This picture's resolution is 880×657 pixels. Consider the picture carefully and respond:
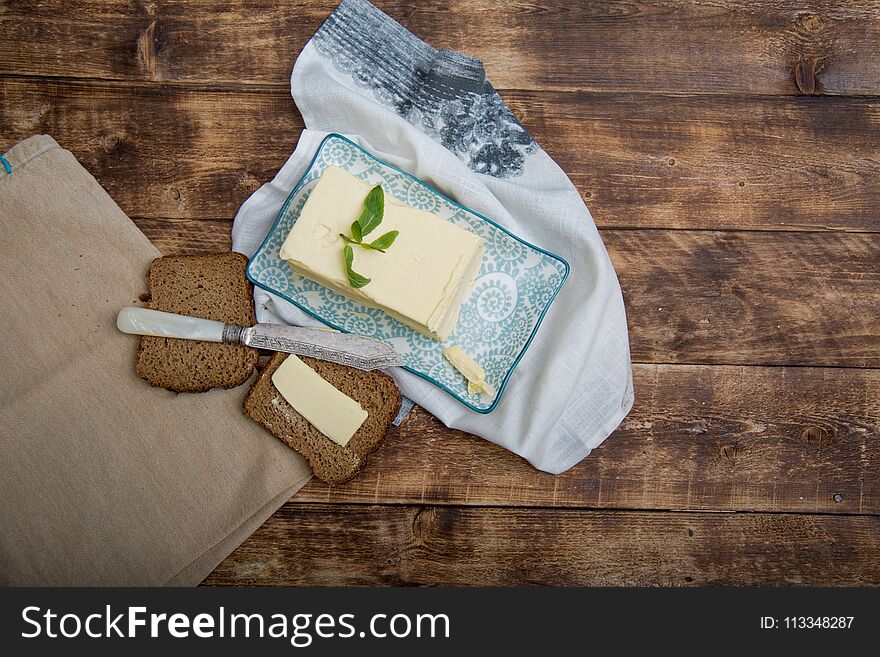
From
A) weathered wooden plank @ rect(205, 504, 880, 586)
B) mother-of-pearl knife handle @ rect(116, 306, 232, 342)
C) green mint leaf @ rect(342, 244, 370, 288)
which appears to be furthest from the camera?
weathered wooden plank @ rect(205, 504, 880, 586)

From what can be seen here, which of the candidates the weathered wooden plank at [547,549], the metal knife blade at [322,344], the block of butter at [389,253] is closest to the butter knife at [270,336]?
the metal knife blade at [322,344]

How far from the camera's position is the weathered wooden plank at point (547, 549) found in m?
1.71

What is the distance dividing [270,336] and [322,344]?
12cm

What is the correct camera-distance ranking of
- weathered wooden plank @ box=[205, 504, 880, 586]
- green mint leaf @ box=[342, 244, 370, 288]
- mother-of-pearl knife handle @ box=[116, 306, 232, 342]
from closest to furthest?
green mint leaf @ box=[342, 244, 370, 288] → mother-of-pearl knife handle @ box=[116, 306, 232, 342] → weathered wooden plank @ box=[205, 504, 880, 586]

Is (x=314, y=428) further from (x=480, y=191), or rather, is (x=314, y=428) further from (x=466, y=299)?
(x=480, y=191)

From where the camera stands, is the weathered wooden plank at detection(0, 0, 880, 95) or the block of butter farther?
the weathered wooden plank at detection(0, 0, 880, 95)

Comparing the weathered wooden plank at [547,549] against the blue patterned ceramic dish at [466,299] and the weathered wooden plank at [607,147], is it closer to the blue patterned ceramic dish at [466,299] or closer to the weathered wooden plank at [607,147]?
the blue patterned ceramic dish at [466,299]

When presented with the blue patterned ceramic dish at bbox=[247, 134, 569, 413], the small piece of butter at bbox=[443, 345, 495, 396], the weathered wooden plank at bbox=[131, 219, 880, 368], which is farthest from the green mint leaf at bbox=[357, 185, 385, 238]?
the weathered wooden plank at bbox=[131, 219, 880, 368]

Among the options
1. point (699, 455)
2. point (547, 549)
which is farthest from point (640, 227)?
point (547, 549)

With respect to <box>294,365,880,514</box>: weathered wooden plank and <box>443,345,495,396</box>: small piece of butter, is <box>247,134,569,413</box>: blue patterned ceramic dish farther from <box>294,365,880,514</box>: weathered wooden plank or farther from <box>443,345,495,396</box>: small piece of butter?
<box>294,365,880,514</box>: weathered wooden plank

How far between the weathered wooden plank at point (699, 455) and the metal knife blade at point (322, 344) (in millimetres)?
215

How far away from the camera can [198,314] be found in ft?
5.37

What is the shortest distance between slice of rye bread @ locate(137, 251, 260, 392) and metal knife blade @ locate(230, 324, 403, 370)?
0.06 metres

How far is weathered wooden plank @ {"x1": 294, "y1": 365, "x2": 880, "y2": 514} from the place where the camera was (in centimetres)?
173
